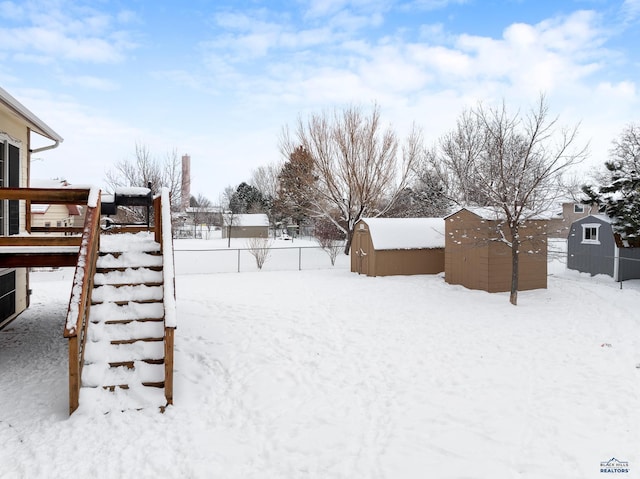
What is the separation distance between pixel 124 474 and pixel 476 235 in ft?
37.4

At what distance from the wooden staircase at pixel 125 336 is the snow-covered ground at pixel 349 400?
0.78ft

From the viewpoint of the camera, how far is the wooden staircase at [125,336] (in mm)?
4270

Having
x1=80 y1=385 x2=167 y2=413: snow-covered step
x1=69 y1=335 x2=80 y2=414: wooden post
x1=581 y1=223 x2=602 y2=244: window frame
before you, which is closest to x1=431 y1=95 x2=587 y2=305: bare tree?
x1=581 y1=223 x2=602 y2=244: window frame

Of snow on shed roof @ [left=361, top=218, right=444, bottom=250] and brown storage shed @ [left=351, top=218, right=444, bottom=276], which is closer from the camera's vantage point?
brown storage shed @ [left=351, top=218, right=444, bottom=276]

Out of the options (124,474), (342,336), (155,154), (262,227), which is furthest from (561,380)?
(262,227)

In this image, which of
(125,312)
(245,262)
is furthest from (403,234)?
(125,312)

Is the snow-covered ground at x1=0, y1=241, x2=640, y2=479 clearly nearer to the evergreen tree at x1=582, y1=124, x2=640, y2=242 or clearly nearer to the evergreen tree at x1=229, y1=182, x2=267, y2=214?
the evergreen tree at x1=582, y1=124, x2=640, y2=242

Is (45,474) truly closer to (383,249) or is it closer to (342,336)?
(342,336)

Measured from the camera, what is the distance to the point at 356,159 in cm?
2073

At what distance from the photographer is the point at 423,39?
11.9 meters

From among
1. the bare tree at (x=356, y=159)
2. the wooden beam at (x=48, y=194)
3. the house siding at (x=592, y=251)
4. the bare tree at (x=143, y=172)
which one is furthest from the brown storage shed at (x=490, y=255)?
the bare tree at (x=143, y=172)

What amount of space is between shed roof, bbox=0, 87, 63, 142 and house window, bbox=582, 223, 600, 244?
771 inches

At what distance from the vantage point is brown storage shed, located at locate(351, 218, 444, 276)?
14.6m

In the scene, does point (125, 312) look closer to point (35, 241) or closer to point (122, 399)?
point (122, 399)
